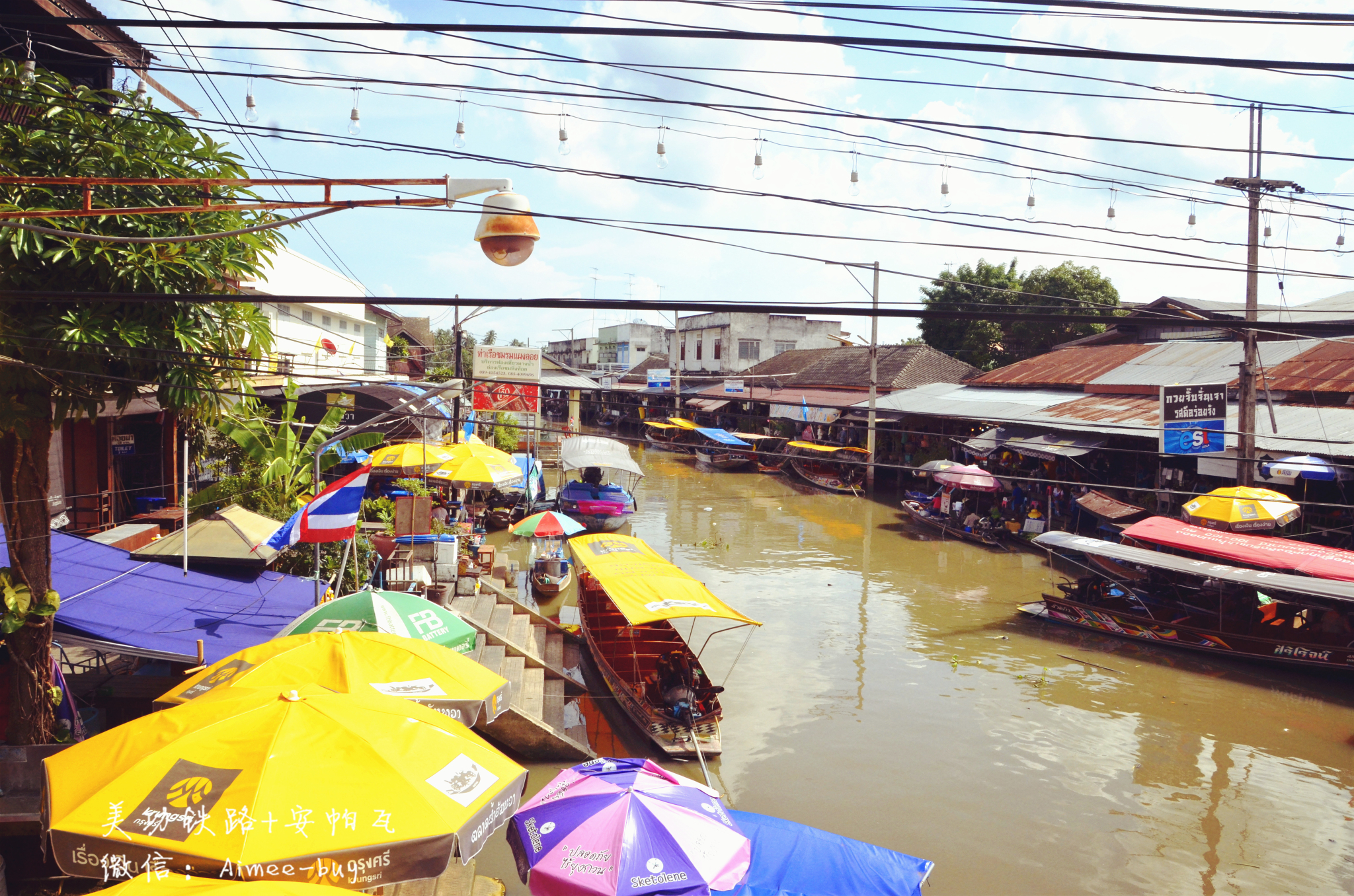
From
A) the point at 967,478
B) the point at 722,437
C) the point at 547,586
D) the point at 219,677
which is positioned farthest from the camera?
the point at 722,437

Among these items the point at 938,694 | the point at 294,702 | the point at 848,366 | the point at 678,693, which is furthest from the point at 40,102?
the point at 848,366

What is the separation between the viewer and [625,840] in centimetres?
→ 565

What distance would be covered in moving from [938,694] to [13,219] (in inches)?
538

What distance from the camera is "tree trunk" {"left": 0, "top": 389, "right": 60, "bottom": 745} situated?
6922 mm

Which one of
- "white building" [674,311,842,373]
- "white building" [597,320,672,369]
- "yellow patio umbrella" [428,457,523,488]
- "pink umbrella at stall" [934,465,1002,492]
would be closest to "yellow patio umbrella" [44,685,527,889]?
"yellow patio umbrella" [428,457,523,488]

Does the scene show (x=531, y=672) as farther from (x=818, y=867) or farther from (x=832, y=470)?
(x=832, y=470)

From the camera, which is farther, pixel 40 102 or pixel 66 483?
pixel 66 483

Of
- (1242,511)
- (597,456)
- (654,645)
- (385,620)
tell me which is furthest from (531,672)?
(1242,511)

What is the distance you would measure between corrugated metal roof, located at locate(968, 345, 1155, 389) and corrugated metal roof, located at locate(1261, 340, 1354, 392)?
6.00 m

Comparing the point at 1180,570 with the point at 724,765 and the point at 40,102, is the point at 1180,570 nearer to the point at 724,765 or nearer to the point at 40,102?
the point at 724,765

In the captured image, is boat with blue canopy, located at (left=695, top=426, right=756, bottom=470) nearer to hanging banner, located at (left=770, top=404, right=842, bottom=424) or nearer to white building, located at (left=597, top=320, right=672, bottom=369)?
hanging banner, located at (left=770, top=404, right=842, bottom=424)

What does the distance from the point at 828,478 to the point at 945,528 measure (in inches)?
363

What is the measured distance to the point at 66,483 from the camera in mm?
13234

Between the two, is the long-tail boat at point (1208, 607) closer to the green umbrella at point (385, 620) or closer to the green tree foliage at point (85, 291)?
the green umbrella at point (385, 620)
